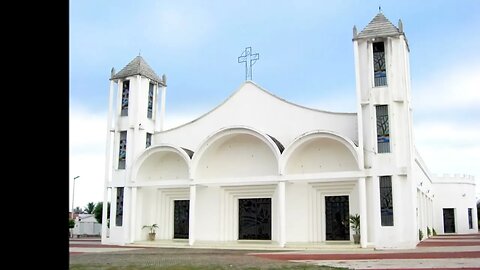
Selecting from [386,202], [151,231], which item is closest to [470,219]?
[386,202]

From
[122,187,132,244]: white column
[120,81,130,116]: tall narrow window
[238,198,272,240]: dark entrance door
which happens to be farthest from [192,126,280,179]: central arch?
[120,81,130,116]: tall narrow window

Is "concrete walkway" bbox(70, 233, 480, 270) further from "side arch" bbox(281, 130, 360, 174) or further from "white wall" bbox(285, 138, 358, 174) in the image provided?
"white wall" bbox(285, 138, 358, 174)

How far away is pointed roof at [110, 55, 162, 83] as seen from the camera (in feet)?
79.8

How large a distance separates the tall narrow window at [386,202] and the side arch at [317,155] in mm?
1660

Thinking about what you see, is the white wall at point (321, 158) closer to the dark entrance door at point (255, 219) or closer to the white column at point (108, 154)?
the dark entrance door at point (255, 219)

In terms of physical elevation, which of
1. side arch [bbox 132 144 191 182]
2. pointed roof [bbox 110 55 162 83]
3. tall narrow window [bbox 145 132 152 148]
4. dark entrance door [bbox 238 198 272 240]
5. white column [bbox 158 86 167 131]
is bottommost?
dark entrance door [bbox 238 198 272 240]

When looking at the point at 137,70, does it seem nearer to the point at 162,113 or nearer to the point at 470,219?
the point at 162,113

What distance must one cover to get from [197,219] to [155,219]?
2.36 m
